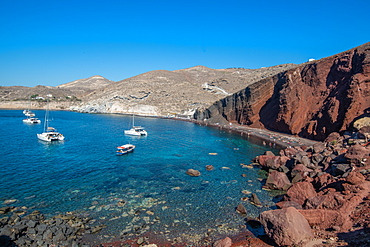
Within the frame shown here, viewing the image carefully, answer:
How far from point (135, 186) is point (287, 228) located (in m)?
16.9

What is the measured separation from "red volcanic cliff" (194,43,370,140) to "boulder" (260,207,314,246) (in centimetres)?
3881

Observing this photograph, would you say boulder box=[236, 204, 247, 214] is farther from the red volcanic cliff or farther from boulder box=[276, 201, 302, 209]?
the red volcanic cliff

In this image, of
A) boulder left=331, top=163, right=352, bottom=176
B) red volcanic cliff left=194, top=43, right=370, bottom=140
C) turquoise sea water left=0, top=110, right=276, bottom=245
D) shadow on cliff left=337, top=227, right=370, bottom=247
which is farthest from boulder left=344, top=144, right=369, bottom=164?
red volcanic cliff left=194, top=43, right=370, bottom=140

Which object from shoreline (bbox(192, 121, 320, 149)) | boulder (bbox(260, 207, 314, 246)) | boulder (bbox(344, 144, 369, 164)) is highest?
boulder (bbox(344, 144, 369, 164))

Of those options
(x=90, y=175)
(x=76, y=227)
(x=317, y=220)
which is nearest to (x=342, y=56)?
(x=317, y=220)

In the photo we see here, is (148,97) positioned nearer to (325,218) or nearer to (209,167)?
(209,167)

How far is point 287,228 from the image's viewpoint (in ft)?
A: 49.8

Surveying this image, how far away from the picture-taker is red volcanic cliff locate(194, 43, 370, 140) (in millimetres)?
48312

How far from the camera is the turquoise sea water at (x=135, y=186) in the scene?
1967 cm

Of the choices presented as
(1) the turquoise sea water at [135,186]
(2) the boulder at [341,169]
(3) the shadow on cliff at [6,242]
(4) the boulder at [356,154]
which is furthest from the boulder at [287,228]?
(3) the shadow on cliff at [6,242]

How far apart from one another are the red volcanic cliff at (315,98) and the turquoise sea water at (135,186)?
1932 cm

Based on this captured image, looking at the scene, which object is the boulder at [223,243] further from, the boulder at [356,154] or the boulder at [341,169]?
the boulder at [356,154]

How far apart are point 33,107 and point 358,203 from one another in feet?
597

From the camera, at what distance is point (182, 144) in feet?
178
